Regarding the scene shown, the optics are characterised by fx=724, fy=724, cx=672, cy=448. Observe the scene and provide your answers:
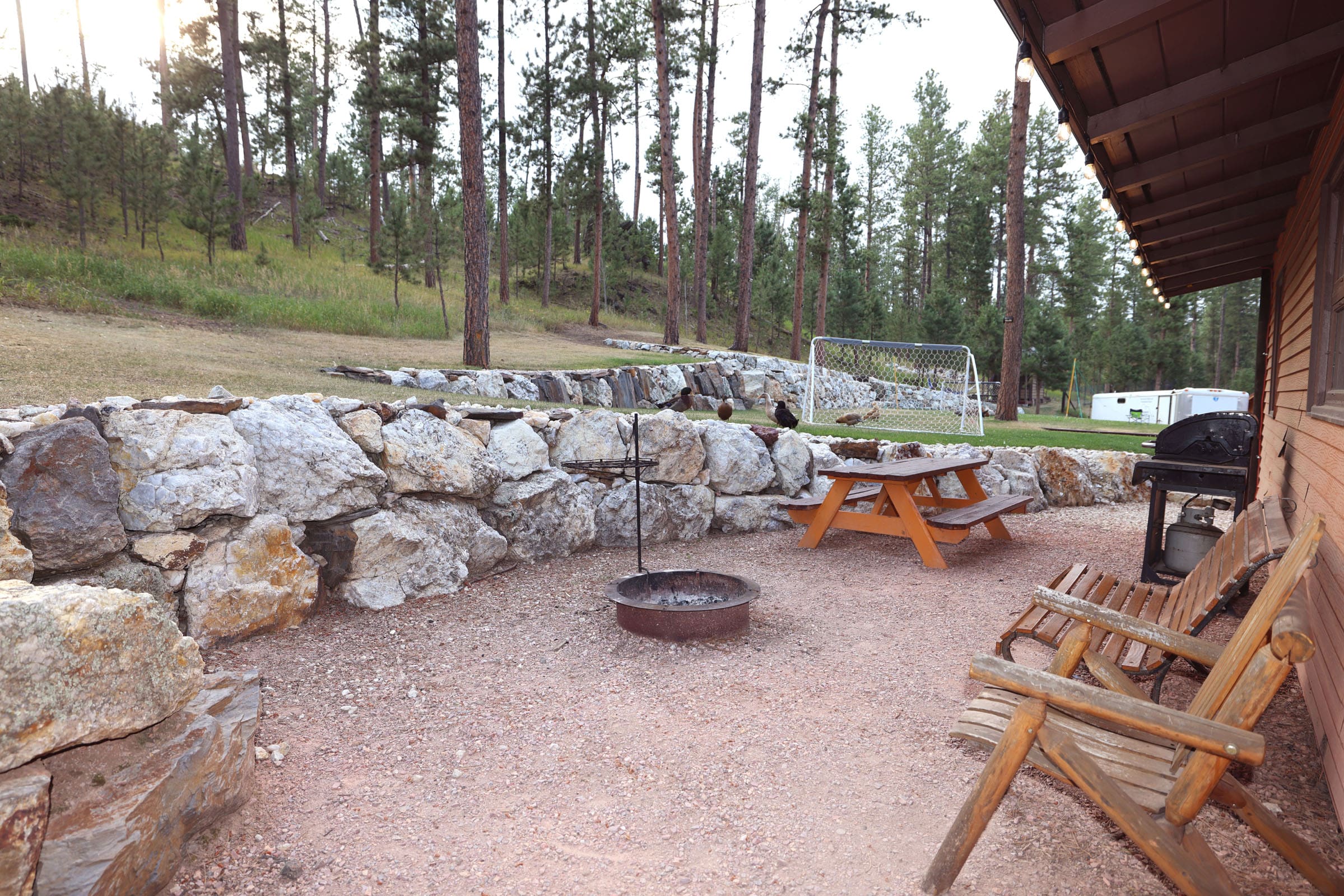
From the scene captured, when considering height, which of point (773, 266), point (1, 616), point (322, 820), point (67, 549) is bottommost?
point (322, 820)

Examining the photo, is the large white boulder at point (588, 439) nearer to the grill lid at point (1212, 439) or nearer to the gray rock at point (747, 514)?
the gray rock at point (747, 514)

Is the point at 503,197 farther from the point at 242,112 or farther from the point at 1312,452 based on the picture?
the point at 1312,452

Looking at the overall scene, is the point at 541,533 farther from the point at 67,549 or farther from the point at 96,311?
the point at 96,311

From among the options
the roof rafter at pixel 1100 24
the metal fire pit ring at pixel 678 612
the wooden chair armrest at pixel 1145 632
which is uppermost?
the roof rafter at pixel 1100 24

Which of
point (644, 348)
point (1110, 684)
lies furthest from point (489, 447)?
point (644, 348)

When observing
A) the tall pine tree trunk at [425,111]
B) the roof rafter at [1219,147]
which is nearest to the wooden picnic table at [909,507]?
the roof rafter at [1219,147]

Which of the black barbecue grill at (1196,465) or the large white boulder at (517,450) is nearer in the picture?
the black barbecue grill at (1196,465)

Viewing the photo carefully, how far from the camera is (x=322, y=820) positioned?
227cm

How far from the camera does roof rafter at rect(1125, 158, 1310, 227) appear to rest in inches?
194

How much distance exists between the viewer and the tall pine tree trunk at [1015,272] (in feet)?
39.7

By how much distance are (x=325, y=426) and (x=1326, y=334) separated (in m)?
5.57

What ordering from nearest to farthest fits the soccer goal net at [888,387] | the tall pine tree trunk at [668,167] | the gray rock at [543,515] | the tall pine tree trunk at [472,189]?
the gray rock at [543,515] < the tall pine tree trunk at [472,189] < the soccer goal net at [888,387] < the tall pine tree trunk at [668,167]

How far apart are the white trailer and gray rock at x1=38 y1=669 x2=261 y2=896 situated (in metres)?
20.9

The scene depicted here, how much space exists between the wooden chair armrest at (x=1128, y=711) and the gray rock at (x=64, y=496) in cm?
358
